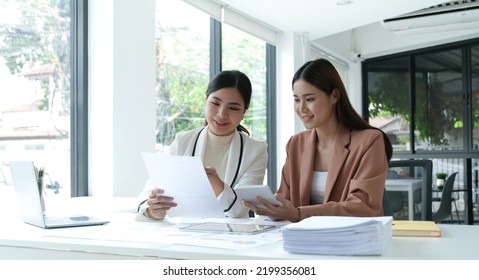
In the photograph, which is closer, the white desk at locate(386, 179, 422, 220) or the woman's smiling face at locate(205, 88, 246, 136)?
the woman's smiling face at locate(205, 88, 246, 136)

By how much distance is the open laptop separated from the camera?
5.57 feet

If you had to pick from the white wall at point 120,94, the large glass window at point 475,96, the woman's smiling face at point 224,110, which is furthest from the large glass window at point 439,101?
the woman's smiling face at point 224,110

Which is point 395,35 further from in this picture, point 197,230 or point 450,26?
point 197,230

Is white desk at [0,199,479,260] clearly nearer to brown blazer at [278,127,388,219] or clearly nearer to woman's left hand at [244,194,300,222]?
woman's left hand at [244,194,300,222]

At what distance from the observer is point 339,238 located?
1.21m

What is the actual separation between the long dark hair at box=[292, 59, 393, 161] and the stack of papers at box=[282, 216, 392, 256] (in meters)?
0.86

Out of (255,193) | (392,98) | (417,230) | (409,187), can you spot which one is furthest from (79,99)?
(392,98)

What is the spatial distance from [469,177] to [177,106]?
14.1 ft

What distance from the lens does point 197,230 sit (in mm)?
1615

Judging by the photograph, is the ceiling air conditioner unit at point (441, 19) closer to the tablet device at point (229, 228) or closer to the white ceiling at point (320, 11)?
the white ceiling at point (320, 11)

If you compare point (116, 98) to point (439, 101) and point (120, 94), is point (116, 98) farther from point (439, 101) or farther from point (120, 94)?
point (439, 101)

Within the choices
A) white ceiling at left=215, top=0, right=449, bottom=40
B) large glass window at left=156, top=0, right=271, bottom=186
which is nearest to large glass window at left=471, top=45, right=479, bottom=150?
white ceiling at left=215, top=0, right=449, bottom=40
